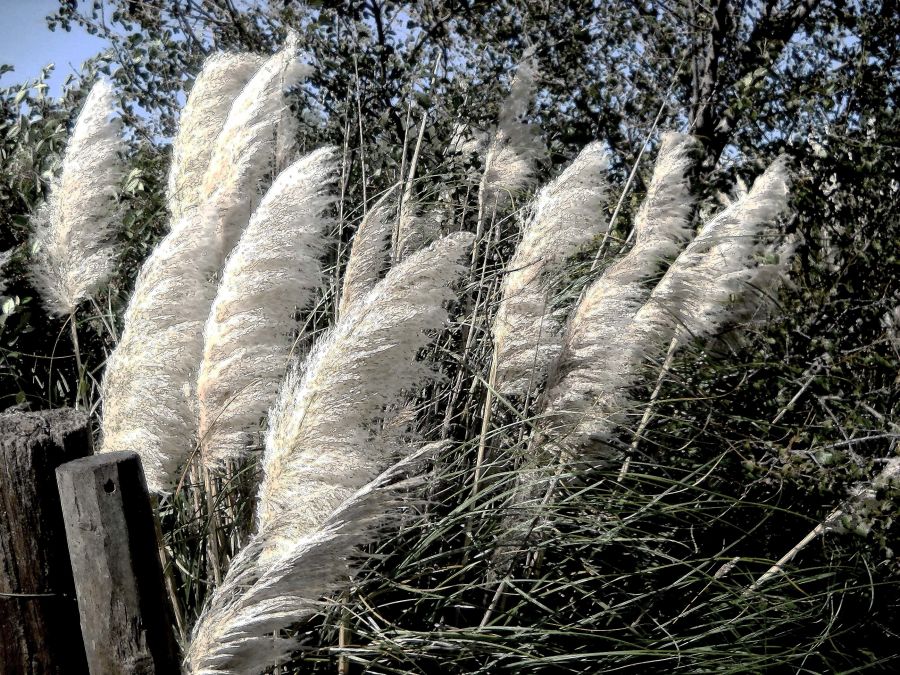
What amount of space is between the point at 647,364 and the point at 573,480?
71cm

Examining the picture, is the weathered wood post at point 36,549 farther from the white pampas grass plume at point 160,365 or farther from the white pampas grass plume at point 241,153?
the white pampas grass plume at point 241,153

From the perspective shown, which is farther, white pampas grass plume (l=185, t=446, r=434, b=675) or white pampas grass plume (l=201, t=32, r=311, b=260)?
white pampas grass plume (l=201, t=32, r=311, b=260)

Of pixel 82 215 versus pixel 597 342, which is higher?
pixel 82 215

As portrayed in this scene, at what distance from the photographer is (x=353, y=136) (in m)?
5.14

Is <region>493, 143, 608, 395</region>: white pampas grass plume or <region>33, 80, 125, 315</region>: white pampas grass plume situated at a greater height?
<region>33, 80, 125, 315</region>: white pampas grass plume

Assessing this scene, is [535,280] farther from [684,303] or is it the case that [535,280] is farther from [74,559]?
[74,559]

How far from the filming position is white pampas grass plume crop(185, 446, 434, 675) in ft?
5.88

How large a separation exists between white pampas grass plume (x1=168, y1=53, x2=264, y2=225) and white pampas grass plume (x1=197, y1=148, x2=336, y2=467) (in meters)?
0.80

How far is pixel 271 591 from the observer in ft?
5.89

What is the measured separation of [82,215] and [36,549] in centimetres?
129

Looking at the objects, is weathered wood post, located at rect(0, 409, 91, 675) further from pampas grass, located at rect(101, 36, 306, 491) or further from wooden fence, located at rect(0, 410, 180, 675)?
pampas grass, located at rect(101, 36, 306, 491)

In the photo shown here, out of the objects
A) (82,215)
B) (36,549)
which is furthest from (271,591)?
(82,215)

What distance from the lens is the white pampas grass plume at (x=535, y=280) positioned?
2727 millimetres

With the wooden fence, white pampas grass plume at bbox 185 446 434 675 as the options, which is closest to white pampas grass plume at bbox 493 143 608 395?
white pampas grass plume at bbox 185 446 434 675
